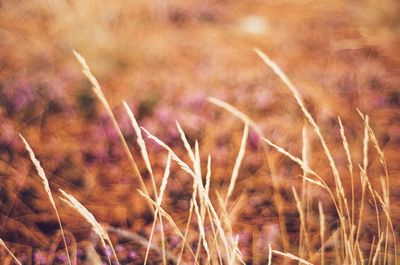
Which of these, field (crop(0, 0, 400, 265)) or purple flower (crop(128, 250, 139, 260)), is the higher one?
field (crop(0, 0, 400, 265))

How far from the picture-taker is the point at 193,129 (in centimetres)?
185

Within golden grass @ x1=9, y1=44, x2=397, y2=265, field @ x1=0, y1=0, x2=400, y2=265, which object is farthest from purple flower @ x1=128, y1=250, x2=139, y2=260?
golden grass @ x1=9, y1=44, x2=397, y2=265

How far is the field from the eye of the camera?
1375mm

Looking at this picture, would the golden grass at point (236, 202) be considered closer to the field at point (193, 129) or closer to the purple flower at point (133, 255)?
the field at point (193, 129)

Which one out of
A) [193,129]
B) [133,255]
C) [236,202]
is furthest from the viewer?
[193,129]

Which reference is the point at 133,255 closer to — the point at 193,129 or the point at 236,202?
the point at 236,202

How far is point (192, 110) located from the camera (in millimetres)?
Result: 1932

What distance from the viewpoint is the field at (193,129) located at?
1.38 meters

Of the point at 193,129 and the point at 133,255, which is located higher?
the point at 193,129

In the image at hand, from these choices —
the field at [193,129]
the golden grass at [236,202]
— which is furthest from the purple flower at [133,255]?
the golden grass at [236,202]

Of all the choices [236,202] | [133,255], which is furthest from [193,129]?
[133,255]

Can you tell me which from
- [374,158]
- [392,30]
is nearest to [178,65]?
[374,158]

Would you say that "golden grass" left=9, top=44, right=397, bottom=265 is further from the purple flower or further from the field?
the purple flower

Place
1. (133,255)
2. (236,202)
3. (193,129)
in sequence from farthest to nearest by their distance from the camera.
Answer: (193,129) < (236,202) < (133,255)
